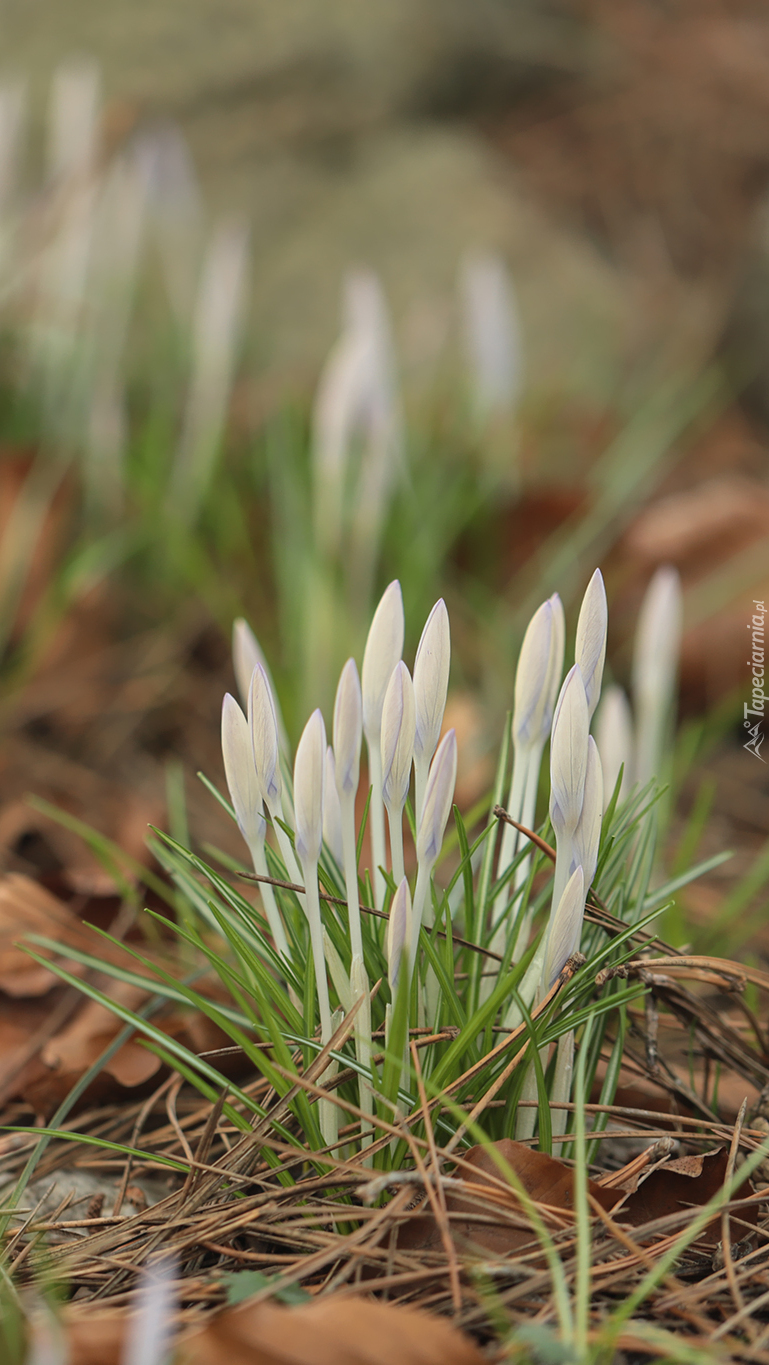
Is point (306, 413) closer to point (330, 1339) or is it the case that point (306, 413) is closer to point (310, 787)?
point (310, 787)

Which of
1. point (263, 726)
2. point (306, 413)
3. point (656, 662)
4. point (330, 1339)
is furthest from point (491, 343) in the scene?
point (330, 1339)

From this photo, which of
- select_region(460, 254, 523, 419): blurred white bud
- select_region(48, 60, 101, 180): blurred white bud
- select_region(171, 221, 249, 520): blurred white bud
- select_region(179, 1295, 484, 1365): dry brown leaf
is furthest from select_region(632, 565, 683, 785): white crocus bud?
select_region(48, 60, 101, 180): blurred white bud

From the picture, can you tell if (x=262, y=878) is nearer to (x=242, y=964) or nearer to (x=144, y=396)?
(x=242, y=964)

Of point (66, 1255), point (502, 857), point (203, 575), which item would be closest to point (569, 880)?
point (502, 857)

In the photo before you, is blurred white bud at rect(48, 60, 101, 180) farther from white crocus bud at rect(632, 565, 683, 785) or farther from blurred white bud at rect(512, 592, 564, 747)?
blurred white bud at rect(512, 592, 564, 747)

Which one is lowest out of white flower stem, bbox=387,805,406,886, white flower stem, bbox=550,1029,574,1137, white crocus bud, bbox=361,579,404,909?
white flower stem, bbox=550,1029,574,1137

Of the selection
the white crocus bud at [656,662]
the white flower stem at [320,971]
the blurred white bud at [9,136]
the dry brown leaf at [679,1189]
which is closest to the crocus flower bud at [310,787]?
the white flower stem at [320,971]
